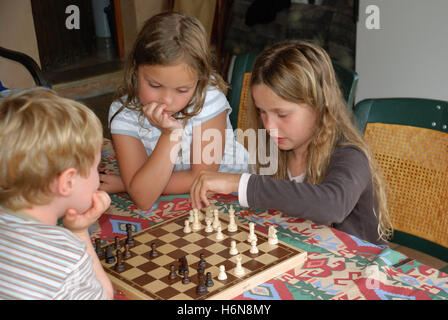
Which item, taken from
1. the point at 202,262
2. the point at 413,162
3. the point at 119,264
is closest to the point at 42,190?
the point at 119,264

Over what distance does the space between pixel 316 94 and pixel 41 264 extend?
1.00 meters

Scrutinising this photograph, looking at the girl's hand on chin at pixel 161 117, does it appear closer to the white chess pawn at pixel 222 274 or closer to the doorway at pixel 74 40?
the white chess pawn at pixel 222 274

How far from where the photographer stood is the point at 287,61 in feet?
5.32

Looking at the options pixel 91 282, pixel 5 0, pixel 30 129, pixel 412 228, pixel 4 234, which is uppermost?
pixel 5 0

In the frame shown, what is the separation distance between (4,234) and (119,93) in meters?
1.04

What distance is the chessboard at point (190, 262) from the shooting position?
45.6 inches

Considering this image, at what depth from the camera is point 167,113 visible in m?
1.77

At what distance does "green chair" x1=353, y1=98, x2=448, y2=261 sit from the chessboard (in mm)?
624

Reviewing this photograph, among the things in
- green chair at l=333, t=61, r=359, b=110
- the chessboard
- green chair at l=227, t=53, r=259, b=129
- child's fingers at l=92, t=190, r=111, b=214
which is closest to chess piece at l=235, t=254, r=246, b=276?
the chessboard

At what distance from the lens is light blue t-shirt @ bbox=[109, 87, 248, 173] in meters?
1.88

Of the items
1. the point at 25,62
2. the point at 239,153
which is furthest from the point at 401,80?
the point at 25,62

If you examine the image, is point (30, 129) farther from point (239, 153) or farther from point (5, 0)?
point (5, 0)

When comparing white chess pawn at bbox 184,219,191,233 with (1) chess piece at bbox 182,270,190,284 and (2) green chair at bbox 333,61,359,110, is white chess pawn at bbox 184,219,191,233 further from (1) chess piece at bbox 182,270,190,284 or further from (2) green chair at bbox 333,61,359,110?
(2) green chair at bbox 333,61,359,110

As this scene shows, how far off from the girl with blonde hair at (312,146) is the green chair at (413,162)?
0.31 ft
